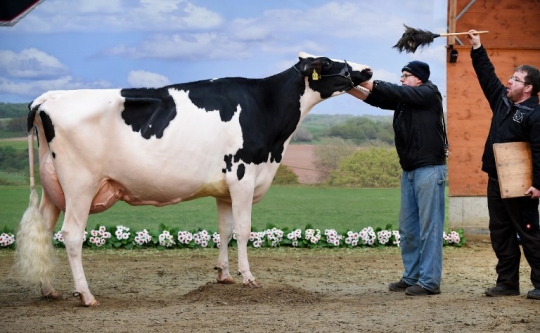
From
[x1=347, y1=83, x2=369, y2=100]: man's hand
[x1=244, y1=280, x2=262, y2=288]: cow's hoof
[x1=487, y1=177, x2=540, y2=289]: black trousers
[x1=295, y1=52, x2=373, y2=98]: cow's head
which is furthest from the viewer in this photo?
[x1=347, y1=83, x2=369, y2=100]: man's hand

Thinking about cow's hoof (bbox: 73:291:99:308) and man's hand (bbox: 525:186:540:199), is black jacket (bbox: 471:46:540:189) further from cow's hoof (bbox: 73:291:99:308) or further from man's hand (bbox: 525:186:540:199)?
cow's hoof (bbox: 73:291:99:308)

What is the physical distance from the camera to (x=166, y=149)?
24.1ft

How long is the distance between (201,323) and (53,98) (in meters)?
2.41

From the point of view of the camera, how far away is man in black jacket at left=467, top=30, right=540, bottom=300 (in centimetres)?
736

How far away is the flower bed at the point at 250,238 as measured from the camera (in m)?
10.8

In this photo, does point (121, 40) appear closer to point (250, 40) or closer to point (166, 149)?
point (250, 40)

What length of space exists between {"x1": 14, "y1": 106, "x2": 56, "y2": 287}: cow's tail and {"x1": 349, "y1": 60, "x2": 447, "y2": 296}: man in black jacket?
3173 millimetres

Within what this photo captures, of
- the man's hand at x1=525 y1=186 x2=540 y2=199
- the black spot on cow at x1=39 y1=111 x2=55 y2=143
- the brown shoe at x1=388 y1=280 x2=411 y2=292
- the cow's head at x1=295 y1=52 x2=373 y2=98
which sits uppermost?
the cow's head at x1=295 y1=52 x2=373 y2=98

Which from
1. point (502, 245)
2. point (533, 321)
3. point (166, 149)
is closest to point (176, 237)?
point (166, 149)

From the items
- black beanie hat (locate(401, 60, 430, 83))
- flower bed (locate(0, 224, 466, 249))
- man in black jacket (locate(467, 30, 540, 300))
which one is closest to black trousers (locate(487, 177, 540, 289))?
man in black jacket (locate(467, 30, 540, 300))

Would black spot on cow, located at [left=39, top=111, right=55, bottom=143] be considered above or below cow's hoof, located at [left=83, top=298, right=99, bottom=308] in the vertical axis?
above

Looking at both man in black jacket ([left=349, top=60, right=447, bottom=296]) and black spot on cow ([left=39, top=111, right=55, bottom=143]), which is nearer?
black spot on cow ([left=39, top=111, right=55, bottom=143])

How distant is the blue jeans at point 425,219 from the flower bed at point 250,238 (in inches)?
124

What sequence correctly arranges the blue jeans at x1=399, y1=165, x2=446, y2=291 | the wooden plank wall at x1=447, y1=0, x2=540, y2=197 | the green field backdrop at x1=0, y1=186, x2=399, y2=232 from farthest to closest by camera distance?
1. the wooden plank wall at x1=447, y1=0, x2=540, y2=197
2. the green field backdrop at x1=0, y1=186, x2=399, y2=232
3. the blue jeans at x1=399, y1=165, x2=446, y2=291
